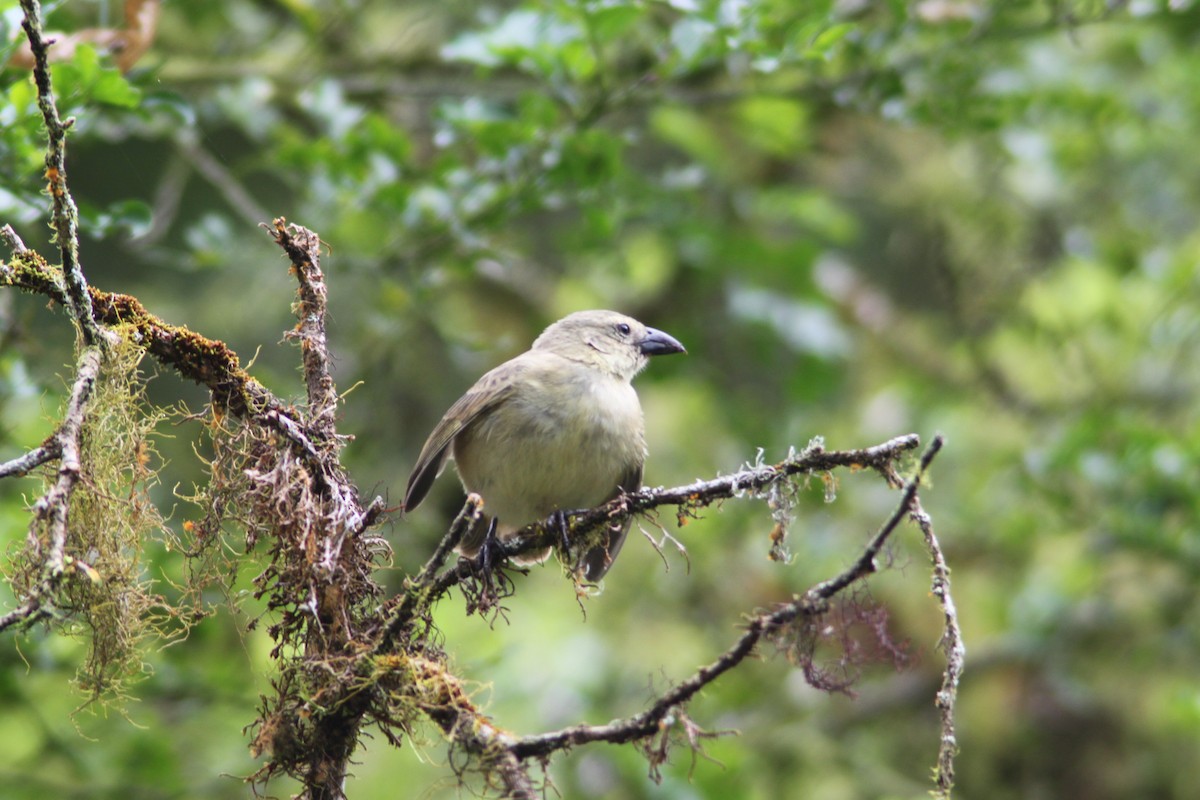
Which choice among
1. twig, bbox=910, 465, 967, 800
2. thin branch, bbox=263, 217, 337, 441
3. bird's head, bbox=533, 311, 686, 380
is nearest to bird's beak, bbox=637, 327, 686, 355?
bird's head, bbox=533, 311, 686, 380

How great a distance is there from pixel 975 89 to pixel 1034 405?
3427 millimetres

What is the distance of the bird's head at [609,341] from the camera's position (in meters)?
5.49

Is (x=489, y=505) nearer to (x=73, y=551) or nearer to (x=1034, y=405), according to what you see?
(x=73, y=551)

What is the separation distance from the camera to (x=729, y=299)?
7953mm

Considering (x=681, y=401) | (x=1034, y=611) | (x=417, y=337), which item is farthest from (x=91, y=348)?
(x=681, y=401)

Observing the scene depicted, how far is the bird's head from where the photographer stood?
5.49 metres

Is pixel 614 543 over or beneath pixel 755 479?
over

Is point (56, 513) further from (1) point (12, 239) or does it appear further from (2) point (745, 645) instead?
(2) point (745, 645)

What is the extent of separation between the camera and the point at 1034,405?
28.5ft

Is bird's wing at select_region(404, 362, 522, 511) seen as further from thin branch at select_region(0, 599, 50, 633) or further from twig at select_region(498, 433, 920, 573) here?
thin branch at select_region(0, 599, 50, 633)

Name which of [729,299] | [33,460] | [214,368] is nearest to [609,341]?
[729,299]

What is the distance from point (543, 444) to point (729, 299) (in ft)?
11.4

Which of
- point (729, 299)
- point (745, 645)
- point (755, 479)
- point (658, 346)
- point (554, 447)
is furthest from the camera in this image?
point (729, 299)

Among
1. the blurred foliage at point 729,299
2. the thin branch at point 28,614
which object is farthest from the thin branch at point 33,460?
the blurred foliage at point 729,299
